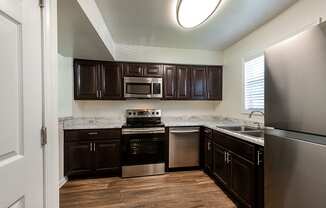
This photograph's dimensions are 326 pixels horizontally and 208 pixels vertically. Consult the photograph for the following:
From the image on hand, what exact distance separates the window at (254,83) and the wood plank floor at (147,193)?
→ 1.42 metres

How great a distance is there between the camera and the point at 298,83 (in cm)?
107

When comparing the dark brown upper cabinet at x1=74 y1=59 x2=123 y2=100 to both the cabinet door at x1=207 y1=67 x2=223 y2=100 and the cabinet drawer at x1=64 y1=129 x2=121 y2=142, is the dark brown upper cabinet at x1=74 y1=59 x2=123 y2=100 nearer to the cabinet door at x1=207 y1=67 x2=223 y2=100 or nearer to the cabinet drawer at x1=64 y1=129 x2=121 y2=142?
the cabinet drawer at x1=64 y1=129 x2=121 y2=142

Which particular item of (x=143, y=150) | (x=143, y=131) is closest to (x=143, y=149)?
(x=143, y=150)

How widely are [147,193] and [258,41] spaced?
9.21ft

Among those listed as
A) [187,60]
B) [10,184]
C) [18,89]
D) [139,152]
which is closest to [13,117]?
[18,89]

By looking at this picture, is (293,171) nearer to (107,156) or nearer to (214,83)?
(107,156)

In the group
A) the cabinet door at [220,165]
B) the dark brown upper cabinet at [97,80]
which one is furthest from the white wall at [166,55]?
the cabinet door at [220,165]

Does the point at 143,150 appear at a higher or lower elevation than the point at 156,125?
lower

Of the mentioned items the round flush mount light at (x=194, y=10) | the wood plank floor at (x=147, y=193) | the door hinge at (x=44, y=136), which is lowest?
the wood plank floor at (x=147, y=193)

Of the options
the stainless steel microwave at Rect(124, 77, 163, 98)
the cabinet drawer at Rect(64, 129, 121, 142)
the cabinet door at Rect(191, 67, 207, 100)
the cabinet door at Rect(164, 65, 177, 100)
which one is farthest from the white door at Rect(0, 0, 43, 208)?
the cabinet door at Rect(191, 67, 207, 100)

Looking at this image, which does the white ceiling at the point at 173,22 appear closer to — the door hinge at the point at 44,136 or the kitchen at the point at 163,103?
the kitchen at the point at 163,103

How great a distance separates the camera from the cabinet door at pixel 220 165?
2400 mm

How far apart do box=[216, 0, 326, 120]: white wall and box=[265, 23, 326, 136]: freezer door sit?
1.10 metres

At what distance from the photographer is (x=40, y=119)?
0.91m
